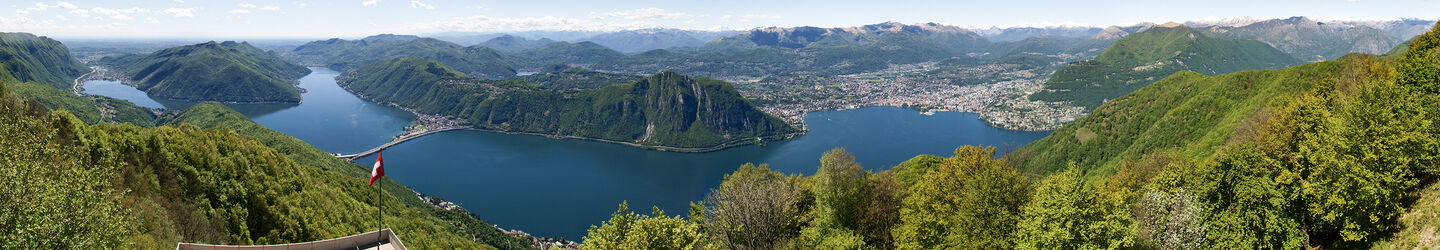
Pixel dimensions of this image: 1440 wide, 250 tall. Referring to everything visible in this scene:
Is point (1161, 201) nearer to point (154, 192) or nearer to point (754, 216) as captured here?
point (754, 216)

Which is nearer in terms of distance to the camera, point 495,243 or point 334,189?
point 334,189

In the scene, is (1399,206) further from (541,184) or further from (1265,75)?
(541,184)

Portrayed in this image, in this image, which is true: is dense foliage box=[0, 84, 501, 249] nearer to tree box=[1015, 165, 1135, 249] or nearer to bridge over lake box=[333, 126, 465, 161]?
tree box=[1015, 165, 1135, 249]

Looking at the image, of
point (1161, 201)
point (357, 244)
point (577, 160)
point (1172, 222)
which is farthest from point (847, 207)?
point (577, 160)

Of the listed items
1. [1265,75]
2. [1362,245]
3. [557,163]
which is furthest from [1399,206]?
[557,163]

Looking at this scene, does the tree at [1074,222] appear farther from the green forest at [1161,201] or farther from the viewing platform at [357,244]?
the viewing platform at [357,244]

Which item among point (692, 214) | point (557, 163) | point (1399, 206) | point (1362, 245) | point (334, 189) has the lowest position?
point (557, 163)

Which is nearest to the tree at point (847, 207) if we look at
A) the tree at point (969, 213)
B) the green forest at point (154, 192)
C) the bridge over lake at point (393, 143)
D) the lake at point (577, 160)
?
the tree at point (969, 213)
